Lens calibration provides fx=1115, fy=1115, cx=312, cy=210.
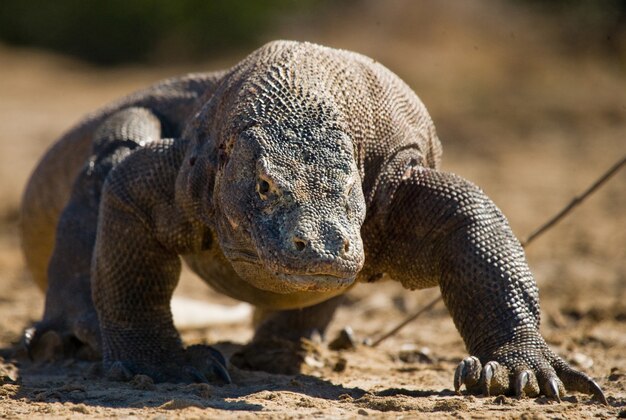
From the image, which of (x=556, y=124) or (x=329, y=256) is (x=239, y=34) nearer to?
(x=556, y=124)

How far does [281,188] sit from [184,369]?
57.9 inches

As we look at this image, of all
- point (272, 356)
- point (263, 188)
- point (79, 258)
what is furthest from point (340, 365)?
point (263, 188)

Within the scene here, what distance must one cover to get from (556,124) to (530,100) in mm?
1347

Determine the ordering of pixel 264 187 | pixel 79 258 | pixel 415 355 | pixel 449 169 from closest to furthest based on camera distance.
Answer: pixel 264 187 < pixel 79 258 < pixel 415 355 < pixel 449 169

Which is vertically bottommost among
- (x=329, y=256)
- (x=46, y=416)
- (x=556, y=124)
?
(x=46, y=416)

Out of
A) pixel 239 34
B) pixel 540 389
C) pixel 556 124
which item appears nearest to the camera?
pixel 540 389

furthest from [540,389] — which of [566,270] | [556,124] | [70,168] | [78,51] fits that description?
[78,51]

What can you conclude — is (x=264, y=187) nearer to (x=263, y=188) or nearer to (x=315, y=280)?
(x=263, y=188)

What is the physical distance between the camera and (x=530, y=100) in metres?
21.5

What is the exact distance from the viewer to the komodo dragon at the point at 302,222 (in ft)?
15.6

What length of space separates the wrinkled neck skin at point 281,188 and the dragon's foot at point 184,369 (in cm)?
60

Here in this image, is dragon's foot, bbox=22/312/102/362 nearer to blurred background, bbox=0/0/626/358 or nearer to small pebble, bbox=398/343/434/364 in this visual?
blurred background, bbox=0/0/626/358

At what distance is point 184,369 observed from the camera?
5738mm

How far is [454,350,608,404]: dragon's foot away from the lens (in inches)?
201
